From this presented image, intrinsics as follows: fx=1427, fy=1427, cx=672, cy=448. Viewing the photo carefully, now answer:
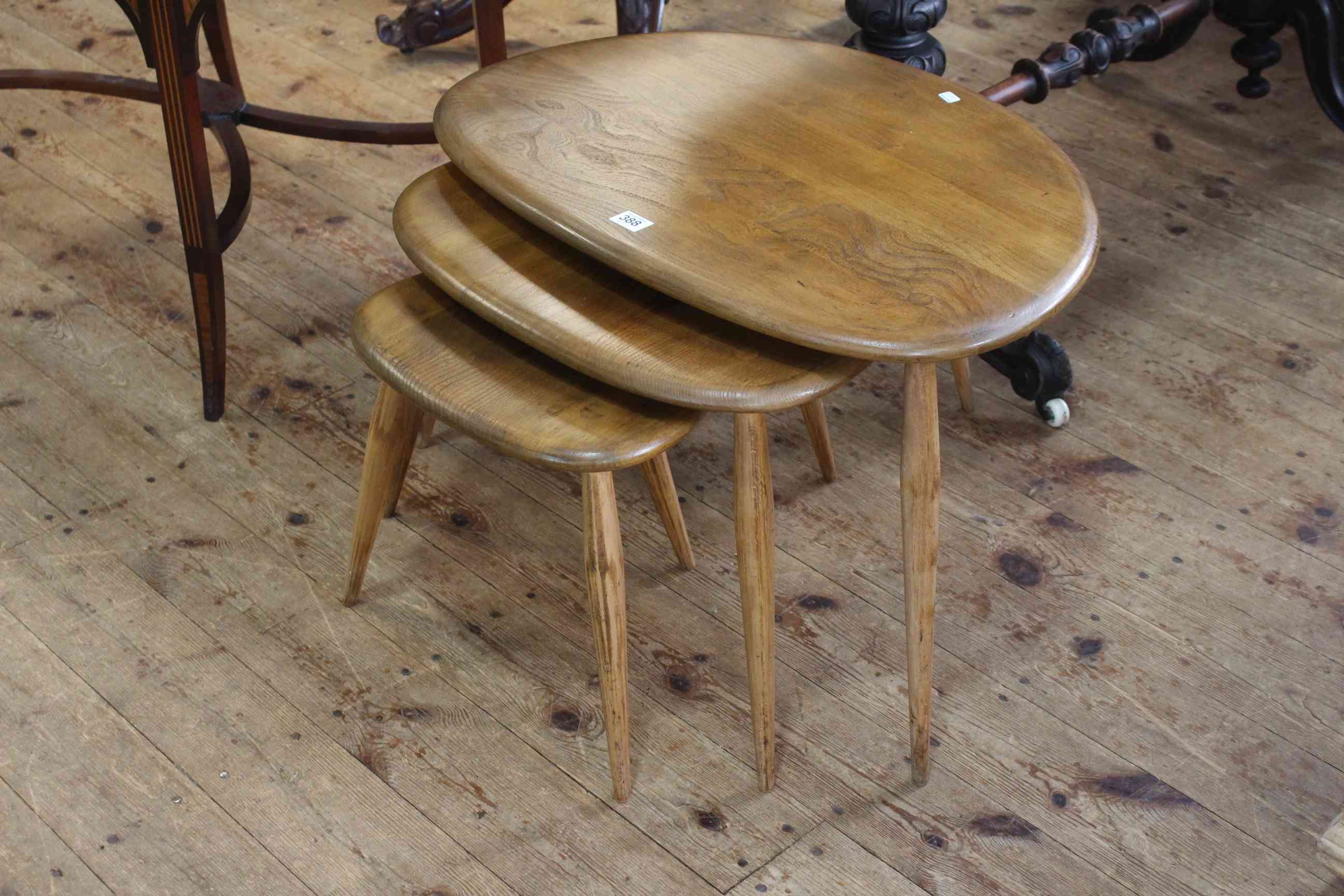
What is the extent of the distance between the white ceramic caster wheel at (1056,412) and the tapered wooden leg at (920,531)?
57cm

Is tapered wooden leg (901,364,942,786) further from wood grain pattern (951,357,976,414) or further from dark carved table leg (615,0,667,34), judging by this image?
dark carved table leg (615,0,667,34)

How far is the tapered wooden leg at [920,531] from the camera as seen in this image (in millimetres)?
1118

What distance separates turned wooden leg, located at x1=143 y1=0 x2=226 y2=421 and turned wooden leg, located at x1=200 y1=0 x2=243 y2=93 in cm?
47

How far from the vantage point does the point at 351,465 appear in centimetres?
168

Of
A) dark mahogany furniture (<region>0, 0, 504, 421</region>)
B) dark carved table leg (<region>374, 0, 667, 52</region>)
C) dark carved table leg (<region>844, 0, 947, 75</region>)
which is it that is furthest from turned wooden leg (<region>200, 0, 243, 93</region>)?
dark carved table leg (<region>844, 0, 947, 75</region>)

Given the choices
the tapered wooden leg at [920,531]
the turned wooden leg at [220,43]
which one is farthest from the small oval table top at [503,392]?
the turned wooden leg at [220,43]

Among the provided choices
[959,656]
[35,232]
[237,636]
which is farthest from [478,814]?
[35,232]

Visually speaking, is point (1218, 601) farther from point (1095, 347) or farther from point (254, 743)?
point (254, 743)

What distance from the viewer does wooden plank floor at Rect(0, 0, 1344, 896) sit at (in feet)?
4.11

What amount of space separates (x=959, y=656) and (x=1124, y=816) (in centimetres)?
23

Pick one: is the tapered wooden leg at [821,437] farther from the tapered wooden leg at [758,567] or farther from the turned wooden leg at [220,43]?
the turned wooden leg at [220,43]

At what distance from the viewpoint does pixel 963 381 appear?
1730 millimetres

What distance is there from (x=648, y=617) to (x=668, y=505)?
4.7 inches

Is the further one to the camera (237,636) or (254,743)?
(237,636)
